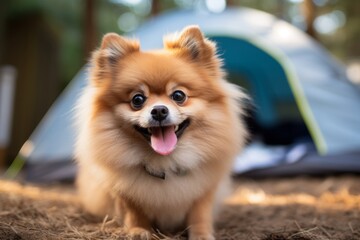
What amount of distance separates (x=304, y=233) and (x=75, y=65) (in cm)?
752

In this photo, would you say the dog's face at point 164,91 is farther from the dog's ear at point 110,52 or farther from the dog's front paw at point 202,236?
the dog's front paw at point 202,236

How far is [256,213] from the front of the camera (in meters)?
2.85

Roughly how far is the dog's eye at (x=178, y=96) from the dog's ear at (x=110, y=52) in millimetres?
368

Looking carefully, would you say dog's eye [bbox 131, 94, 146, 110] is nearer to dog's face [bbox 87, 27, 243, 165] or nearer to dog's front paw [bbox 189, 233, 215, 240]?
dog's face [bbox 87, 27, 243, 165]

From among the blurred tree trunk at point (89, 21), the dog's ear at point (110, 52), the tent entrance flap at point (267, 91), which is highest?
the dog's ear at point (110, 52)

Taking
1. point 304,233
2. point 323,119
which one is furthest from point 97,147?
point 323,119

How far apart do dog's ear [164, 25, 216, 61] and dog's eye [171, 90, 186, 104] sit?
263 mm

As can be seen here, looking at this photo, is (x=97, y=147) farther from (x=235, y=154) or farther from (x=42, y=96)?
(x=42, y=96)

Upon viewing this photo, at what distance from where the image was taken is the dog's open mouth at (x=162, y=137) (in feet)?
6.54

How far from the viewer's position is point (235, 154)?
229cm

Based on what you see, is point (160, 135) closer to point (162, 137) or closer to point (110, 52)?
point (162, 137)

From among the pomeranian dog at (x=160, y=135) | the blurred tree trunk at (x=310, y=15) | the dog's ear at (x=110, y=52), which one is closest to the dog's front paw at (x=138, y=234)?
the pomeranian dog at (x=160, y=135)

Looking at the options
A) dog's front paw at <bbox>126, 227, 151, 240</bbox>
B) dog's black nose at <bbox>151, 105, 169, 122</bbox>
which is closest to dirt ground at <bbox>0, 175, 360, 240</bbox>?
dog's front paw at <bbox>126, 227, 151, 240</bbox>

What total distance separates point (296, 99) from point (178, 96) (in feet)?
8.39
